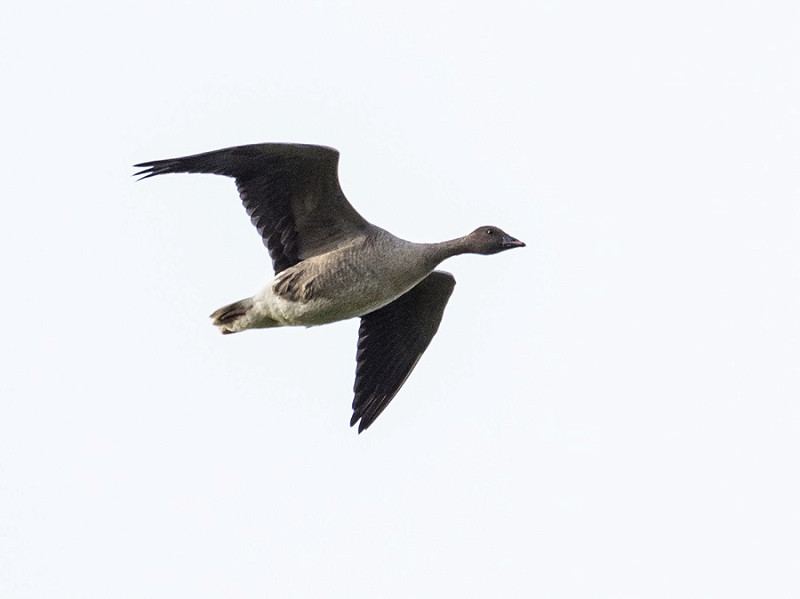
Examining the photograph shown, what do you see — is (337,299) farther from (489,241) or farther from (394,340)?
(489,241)

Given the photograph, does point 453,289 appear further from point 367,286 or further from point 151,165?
point 151,165

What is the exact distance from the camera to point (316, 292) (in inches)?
666

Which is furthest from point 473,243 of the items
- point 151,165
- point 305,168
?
point 151,165

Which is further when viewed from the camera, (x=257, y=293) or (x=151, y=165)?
(x=257, y=293)

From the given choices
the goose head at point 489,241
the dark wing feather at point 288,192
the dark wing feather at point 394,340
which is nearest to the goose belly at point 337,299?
the dark wing feather at point 288,192

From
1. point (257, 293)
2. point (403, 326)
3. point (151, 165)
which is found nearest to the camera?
point (151, 165)

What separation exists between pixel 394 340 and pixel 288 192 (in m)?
2.49

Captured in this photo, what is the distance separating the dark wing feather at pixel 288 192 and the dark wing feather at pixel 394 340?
5.28 ft

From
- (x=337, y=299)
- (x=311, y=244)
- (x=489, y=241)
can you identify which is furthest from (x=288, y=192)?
(x=489, y=241)

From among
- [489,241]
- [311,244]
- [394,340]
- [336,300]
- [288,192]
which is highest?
[288,192]

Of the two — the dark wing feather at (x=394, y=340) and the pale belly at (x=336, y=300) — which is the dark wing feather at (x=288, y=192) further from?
the dark wing feather at (x=394, y=340)

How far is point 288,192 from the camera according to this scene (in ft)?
55.9

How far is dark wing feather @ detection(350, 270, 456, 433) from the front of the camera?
1836cm

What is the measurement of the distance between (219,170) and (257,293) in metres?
1.51
